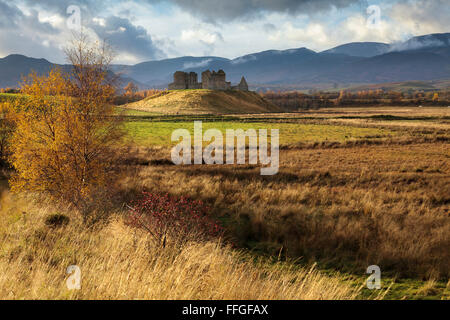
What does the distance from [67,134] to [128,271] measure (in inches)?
380

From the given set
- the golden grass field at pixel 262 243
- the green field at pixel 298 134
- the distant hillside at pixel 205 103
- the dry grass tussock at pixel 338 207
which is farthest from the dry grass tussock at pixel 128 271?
the distant hillside at pixel 205 103

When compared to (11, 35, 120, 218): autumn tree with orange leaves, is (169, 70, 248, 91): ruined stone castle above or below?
above

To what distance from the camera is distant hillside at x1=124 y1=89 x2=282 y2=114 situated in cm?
10544

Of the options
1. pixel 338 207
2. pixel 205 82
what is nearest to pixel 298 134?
pixel 338 207

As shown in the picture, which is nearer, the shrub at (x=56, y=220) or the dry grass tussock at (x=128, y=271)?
the dry grass tussock at (x=128, y=271)

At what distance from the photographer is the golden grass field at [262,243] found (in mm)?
5176

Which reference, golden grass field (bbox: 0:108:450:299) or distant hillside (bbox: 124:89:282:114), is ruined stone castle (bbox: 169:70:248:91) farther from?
golden grass field (bbox: 0:108:450:299)

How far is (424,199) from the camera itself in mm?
14336

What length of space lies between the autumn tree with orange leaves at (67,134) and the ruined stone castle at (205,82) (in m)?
134

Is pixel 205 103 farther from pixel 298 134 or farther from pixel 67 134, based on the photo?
pixel 67 134

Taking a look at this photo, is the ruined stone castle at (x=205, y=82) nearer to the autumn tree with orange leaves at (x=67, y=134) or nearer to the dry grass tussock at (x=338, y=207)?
the dry grass tussock at (x=338, y=207)

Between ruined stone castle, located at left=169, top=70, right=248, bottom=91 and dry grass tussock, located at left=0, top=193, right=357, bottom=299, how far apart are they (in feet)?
458

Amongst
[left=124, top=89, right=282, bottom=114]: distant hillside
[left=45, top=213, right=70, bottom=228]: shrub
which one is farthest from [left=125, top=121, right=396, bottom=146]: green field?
[left=124, top=89, right=282, bottom=114]: distant hillside
